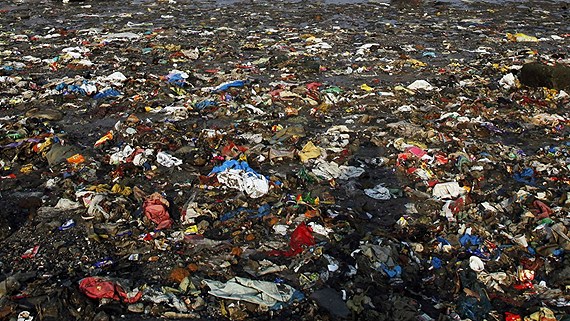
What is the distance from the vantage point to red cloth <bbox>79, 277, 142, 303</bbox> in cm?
308

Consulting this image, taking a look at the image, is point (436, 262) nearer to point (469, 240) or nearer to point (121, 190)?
point (469, 240)

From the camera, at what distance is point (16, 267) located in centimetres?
340

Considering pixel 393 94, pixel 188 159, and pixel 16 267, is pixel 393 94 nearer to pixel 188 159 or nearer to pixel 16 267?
pixel 188 159

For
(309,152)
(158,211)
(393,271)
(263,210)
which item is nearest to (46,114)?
(158,211)

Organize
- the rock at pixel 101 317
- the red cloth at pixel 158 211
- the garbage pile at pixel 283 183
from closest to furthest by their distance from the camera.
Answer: the rock at pixel 101 317, the garbage pile at pixel 283 183, the red cloth at pixel 158 211

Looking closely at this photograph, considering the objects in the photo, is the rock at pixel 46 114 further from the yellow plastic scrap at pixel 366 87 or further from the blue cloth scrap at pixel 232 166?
the yellow plastic scrap at pixel 366 87

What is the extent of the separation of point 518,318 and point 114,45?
867 centimetres

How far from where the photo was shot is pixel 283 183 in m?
4.59

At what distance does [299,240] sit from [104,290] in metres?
1.44

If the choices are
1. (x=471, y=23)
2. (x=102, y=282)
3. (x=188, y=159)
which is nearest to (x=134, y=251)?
(x=102, y=282)

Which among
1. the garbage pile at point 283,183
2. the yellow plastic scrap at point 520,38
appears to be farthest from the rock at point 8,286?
the yellow plastic scrap at point 520,38

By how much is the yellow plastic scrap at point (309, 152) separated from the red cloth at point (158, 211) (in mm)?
1576

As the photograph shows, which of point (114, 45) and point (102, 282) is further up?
point (102, 282)

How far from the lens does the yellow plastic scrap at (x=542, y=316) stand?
9.73 feet
